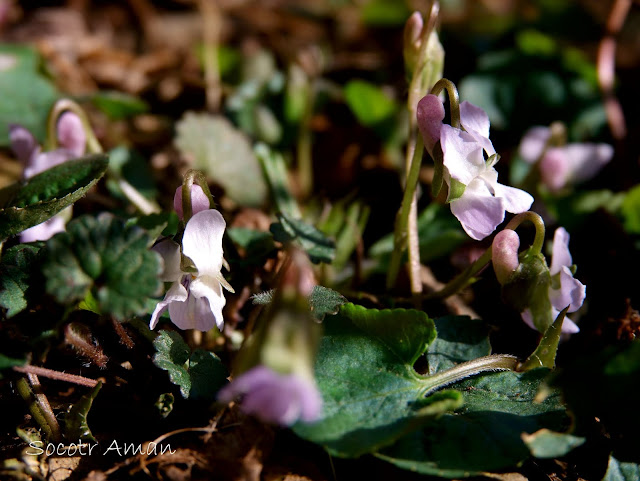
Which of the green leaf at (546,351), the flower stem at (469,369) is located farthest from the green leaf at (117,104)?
the green leaf at (546,351)

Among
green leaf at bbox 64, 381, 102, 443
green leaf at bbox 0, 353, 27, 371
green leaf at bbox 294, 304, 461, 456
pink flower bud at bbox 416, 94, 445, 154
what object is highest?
pink flower bud at bbox 416, 94, 445, 154

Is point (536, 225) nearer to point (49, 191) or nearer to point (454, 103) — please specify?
point (454, 103)

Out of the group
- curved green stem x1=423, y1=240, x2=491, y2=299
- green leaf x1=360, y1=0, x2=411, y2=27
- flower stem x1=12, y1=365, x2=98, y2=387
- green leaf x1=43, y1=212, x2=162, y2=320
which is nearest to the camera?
green leaf x1=43, y1=212, x2=162, y2=320

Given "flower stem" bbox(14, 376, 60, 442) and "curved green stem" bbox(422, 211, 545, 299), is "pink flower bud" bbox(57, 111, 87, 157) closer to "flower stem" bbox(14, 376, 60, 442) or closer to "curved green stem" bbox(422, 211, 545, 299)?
"flower stem" bbox(14, 376, 60, 442)

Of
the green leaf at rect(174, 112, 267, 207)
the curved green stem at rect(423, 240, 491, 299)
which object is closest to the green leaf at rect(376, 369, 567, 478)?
the curved green stem at rect(423, 240, 491, 299)

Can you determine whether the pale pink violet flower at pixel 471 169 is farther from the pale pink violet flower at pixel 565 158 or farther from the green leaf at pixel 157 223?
the pale pink violet flower at pixel 565 158

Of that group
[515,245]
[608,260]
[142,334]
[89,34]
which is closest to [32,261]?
[142,334]
